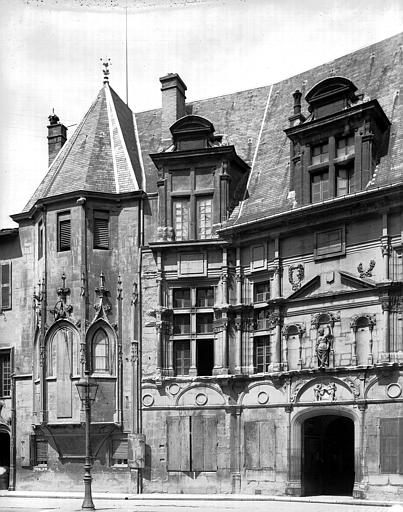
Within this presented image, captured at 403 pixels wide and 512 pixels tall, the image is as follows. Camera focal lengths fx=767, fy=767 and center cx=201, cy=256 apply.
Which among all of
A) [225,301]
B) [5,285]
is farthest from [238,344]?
[5,285]

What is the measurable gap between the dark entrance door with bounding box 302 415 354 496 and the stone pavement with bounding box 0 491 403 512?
136 cm

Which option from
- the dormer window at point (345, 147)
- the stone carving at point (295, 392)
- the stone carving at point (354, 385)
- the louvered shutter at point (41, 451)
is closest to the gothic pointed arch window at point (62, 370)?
the louvered shutter at point (41, 451)

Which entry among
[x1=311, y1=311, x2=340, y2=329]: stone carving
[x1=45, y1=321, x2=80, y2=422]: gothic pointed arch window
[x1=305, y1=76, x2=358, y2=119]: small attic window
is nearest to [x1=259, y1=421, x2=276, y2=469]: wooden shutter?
[x1=311, y1=311, x2=340, y2=329]: stone carving

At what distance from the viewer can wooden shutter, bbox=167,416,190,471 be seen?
2366 centimetres

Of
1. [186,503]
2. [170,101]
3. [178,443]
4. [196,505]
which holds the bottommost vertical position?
[186,503]

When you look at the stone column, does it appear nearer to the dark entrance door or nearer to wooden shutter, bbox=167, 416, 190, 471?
wooden shutter, bbox=167, 416, 190, 471

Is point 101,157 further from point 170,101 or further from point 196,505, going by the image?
point 196,505

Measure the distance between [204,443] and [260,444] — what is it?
1.80 metres

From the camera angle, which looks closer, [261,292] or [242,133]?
[261,292]

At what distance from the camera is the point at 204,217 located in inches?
990

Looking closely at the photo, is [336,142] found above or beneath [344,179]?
above

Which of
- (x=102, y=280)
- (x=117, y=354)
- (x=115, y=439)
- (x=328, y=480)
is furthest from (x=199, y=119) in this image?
(x=328, y=480)

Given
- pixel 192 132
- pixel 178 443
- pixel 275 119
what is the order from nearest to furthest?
pixel 178 443 < pixel 192 132 < pixel 275 119

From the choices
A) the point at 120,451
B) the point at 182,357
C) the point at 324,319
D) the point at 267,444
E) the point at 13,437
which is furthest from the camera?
the point at 13,437
